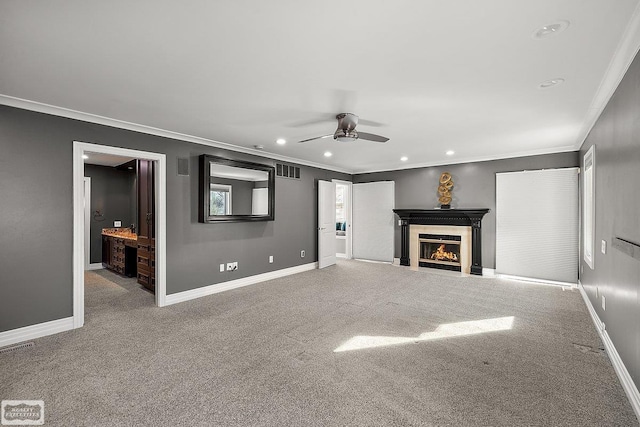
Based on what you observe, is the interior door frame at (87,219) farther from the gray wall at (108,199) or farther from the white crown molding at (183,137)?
the white crown molding at (183,137)

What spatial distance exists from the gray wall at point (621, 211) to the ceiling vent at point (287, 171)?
15.2ft

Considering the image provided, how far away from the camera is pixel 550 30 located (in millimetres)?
1834

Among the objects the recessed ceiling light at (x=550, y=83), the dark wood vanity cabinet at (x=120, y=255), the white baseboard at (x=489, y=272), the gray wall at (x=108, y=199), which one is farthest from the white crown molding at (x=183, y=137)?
the recessed ceiling light at (x=550, y=83)

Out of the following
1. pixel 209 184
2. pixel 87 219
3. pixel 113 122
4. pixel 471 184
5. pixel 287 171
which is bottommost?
pixel 87 219

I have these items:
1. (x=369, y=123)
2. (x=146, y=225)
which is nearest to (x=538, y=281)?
(x=369, y=123)

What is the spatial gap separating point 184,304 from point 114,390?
2040 mm

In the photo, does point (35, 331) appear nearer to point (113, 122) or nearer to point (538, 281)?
point (113, 122)

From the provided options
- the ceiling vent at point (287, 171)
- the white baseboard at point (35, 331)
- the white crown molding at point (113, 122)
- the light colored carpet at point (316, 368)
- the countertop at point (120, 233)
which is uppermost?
the white crown molding at point (113, 122)

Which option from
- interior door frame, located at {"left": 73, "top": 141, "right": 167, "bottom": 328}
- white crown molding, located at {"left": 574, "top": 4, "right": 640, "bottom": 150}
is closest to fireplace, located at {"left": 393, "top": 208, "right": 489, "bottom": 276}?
white crown molding, located at {"left": 574, "top": 4, "right": 640, "bottom": 150}

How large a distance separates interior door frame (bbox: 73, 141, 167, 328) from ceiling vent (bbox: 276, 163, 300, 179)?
2.19 metres

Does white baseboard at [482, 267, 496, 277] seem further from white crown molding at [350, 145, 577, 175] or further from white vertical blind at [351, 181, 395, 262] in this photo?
white crown molding at [350, 145, 577, 175]

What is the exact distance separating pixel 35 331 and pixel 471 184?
702 cm

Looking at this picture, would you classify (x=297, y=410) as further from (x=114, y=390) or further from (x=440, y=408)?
(x=114, y=390)

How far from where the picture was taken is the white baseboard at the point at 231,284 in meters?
4.31
